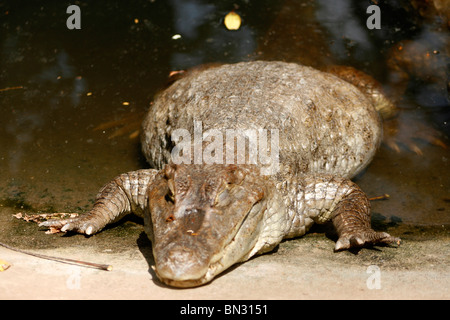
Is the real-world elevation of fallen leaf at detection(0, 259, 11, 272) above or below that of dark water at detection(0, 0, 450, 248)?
below

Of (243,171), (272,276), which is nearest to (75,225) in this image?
(243,171)

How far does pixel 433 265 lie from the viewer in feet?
13.2

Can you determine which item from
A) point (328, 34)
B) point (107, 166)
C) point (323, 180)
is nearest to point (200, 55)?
point (328, 34)

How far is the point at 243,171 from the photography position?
435cm

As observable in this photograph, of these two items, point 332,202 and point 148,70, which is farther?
point 148,70

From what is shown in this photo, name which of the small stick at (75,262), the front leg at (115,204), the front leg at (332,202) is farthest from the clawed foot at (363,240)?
the small stick at (75,262)

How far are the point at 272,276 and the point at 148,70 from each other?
17.4 feet

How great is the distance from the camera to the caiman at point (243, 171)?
3.83 metres

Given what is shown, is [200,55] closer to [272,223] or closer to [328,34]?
[328,34]

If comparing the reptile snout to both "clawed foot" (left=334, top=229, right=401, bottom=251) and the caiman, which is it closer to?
the caiman

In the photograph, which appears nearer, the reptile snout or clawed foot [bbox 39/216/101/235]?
the reptile snout

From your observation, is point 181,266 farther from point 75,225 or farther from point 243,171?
point 75,225

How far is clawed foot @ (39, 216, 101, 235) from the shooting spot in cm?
469

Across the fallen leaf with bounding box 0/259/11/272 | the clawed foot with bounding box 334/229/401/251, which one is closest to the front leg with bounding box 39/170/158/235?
the fallen leaf with bounding box 0/259/11/272
